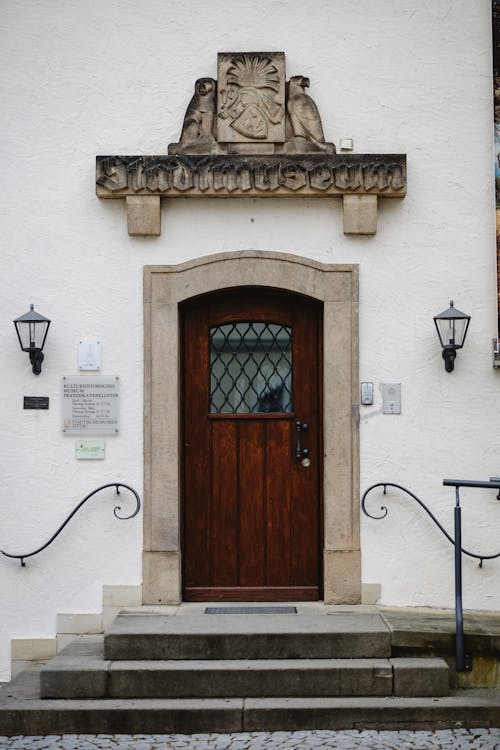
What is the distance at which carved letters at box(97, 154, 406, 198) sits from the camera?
684 cm

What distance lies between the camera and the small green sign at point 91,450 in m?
6.88

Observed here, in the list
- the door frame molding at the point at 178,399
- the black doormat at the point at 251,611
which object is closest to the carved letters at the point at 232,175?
the door frame molding at the point at 178,399

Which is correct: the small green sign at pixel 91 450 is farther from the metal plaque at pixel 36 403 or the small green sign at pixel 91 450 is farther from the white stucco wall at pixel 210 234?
the metal plaque at pixel 36 403

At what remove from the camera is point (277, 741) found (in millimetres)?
5340

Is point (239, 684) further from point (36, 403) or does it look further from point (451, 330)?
point (451, 330)

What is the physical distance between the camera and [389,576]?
268 inches

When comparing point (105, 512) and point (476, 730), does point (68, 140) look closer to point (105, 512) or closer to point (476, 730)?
point (105, 512)

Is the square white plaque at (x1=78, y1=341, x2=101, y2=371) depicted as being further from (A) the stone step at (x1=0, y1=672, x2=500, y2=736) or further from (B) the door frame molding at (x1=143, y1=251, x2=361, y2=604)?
(A) the stone step at (x1=0, y1=672, x2=500, y2=736)

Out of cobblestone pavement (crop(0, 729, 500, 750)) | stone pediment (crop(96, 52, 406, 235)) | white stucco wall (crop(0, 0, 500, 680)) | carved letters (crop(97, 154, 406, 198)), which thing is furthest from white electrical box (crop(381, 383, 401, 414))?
cobblestone pavement (crop(0, 729, 500, 750))

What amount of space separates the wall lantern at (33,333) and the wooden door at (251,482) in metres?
1.07

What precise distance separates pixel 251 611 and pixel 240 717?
1.23m

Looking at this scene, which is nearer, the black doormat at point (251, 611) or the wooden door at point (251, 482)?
the black doormat at point (251, 611)

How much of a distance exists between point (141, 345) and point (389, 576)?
250cm

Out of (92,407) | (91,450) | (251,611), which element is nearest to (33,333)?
(92,407)
